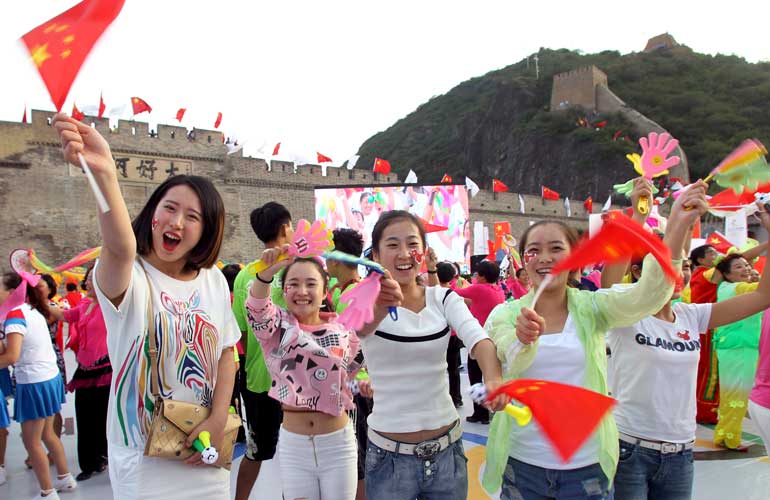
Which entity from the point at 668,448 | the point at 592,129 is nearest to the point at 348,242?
the point at 668,448

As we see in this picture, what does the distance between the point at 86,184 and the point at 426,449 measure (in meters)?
17.2

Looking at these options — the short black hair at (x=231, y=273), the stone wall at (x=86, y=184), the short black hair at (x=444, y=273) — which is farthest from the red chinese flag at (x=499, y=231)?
the short black hair at (x=231, y=273)

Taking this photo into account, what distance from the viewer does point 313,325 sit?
2352 mm

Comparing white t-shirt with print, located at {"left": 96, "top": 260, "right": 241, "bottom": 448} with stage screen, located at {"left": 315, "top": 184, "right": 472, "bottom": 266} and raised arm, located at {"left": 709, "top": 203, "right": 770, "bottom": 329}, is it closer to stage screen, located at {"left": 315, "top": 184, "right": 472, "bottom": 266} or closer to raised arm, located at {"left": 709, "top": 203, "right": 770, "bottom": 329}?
raised arm, located at {"left": 709, "top": 203, "right": 770, "bottom": 329}

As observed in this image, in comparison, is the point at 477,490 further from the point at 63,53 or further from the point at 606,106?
the point at 606,106

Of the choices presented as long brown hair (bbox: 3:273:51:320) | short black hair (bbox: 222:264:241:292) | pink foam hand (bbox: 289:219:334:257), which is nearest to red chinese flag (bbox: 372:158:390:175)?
short black hair (bbox: 222:264:241:292)

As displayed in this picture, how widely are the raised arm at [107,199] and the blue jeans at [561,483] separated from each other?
1325 millimetres

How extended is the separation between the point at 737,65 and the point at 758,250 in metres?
51.2

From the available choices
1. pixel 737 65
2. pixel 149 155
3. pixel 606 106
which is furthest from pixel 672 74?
pixel 149 155

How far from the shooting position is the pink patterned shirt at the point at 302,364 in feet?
7.18

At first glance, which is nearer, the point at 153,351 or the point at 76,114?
the point at 153,351

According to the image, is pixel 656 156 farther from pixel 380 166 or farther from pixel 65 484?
pixel 380 166

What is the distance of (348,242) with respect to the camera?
3207 millimetres

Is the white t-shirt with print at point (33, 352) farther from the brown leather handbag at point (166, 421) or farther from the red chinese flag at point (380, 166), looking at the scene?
the red chinese flag at point (380, 166)
